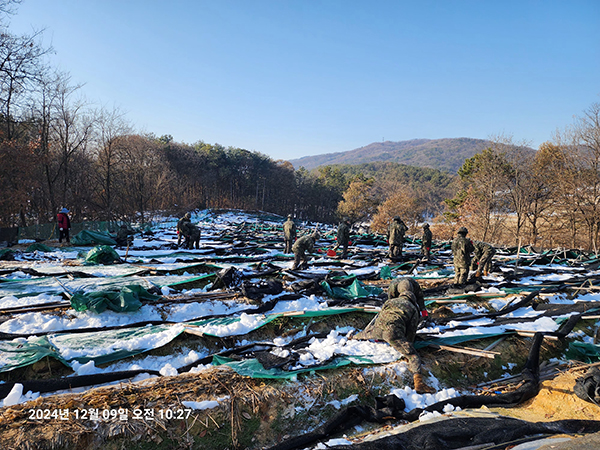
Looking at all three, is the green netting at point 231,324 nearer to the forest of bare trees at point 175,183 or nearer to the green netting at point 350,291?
the green netting at point 350,291

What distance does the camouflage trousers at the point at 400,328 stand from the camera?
4.11 m

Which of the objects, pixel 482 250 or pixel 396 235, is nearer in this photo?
pixel 482 250

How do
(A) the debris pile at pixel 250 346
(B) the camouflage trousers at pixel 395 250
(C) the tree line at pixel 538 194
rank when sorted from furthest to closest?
1. (C) the tree line at pixel 538 194
2. (B) the camouflage trousers at pixel 395 250
3. (A) the debris pile at pixel 250 346

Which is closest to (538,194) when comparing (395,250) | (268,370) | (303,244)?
(395,250)

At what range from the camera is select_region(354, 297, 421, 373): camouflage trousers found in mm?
4105

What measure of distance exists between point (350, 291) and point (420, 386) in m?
3.43

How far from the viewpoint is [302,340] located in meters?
4.81

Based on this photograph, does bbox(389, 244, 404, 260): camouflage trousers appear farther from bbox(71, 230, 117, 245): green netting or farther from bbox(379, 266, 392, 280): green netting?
bbox(71, 230, 117, 245): green netting

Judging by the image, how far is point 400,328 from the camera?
420 cm

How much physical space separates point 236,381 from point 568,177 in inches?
954

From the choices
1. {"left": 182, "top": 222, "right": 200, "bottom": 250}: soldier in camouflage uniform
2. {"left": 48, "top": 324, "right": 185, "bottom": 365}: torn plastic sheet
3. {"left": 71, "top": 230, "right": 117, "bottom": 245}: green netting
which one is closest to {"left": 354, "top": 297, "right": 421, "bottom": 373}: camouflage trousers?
{"left": 48, "top": 324, "right": 185, "bottom": 365}: torn plastic sheet

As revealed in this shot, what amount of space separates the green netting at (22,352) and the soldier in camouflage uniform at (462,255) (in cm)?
771

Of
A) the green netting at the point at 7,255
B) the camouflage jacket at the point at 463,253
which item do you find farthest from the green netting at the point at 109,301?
the camouflage jacket at the point at 463,253

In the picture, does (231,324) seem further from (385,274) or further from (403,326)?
(385,274)
